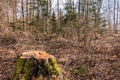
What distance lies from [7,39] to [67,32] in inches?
320

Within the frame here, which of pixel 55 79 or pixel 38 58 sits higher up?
pixel 38 58

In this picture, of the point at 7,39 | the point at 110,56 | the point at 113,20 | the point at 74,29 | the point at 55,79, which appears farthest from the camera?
the point at 113,20

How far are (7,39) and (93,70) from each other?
9938 mm

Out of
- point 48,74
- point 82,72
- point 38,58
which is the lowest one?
point 82,72

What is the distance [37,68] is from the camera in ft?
22.5

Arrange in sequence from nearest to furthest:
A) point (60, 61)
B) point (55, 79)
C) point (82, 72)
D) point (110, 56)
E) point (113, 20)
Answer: point (55, 79) < point (82, 72) < point (60, 61) < point (110, 56) < point (113, 20)

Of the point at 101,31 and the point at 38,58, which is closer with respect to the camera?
the point at 38,58

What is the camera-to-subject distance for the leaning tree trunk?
22.4 ft

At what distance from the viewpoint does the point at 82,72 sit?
10133mm

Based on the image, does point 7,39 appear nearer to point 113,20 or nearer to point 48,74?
point 48,74

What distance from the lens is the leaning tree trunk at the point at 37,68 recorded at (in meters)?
6.82

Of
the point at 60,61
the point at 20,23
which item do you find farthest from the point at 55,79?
the point at 20,23

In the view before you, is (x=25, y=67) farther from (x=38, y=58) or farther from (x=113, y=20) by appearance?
(x=113, y=20)

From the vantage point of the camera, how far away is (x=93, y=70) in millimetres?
10352
